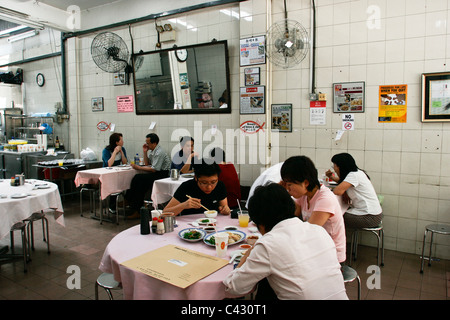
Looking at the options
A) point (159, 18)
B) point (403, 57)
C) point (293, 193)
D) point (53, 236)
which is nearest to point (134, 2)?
point (159, 18)

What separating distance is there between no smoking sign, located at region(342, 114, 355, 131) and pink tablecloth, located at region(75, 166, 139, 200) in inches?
135

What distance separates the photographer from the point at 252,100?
466cm

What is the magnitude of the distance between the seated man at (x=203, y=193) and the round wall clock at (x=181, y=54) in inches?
120

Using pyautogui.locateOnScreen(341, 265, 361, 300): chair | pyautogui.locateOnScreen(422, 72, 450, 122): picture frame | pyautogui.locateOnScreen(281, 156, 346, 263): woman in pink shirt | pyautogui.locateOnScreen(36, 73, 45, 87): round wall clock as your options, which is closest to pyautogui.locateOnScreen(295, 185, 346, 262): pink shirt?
pyautogui.locateOnScreen(281, 156, 346, 263): woman in pink shirt

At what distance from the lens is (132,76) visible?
19.9 feet

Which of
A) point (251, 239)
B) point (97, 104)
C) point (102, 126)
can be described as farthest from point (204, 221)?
point (97, 104)

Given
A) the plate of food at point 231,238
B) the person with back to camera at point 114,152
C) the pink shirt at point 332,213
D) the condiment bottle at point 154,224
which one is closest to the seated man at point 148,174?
the person with back to camera at point 114,152

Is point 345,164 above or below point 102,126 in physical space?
below

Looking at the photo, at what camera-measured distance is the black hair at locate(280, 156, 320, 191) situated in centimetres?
212

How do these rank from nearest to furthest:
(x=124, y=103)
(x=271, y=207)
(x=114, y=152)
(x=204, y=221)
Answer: (x=271, y=207), (x=204, y=221), (x=114, y=152), (x=124, y=103)

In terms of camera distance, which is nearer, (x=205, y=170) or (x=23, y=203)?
(x=205, y=170)

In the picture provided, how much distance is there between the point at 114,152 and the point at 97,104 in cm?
152

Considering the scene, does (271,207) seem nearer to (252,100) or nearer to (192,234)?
(192,234)
